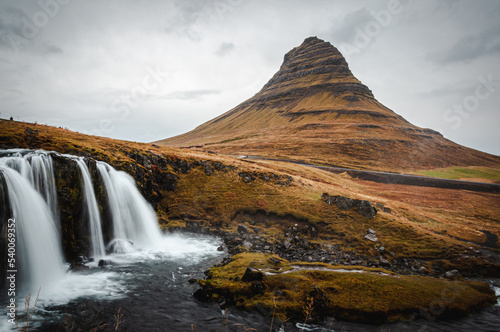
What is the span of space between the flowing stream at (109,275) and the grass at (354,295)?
1.66ft

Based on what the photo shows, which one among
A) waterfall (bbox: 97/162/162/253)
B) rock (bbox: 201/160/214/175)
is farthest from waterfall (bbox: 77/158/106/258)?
rock (bbox: 201/160/214/175)

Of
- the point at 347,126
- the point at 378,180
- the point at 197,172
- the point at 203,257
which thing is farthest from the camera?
the point at 347,126

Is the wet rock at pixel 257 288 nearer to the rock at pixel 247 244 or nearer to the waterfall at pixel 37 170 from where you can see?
the rock at pixel 247 244

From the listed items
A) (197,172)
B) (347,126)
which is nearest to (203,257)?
(197,172)

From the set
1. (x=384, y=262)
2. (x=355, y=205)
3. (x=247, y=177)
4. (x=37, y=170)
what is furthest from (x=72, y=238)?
(x=355, y=205)

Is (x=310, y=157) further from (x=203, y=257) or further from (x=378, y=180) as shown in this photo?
(x=203, y=257)

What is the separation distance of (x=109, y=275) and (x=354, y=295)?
14.4 m

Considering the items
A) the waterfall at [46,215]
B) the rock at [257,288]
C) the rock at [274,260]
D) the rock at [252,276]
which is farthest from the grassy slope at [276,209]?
the rock at [257,288]

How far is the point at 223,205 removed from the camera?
2608 cm

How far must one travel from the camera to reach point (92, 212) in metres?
17.3

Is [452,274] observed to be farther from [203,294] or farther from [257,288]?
[203,294]

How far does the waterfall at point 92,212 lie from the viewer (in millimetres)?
16703

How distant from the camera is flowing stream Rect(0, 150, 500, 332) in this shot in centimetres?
989

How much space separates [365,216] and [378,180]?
51741mm
